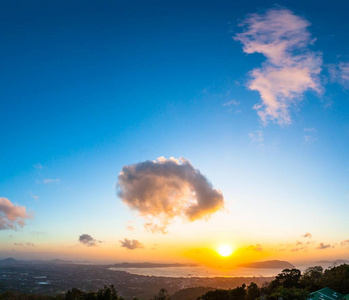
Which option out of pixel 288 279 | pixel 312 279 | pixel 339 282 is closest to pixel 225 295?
pixel 288 279

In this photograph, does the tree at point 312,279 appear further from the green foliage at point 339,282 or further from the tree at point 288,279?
the green foliage at point 339,282

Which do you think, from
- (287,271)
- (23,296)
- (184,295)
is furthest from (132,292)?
(287,271)

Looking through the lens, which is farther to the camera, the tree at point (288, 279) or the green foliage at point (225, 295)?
the tree at point (288, 279)

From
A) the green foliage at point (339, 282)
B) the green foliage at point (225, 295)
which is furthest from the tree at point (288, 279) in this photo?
the green foliage at point (225, 295)

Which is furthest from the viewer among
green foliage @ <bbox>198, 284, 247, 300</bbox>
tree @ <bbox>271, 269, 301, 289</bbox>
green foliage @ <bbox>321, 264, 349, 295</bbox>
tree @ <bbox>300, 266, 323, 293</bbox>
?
tree @ <bbox>271, 269, 301, 289</bbox>

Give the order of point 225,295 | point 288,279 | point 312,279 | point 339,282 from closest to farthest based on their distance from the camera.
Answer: point 339,282 < point 225,295 < point 288,279 < point 312,279

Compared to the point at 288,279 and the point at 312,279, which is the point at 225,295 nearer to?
the point at 288,279

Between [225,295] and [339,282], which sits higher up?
[339,282]

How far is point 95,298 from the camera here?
35.6 metres

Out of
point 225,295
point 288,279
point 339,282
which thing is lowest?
point 225,295

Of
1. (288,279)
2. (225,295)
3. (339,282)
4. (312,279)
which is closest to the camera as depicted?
(339,282)

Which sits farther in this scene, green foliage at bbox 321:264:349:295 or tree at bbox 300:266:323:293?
tree at bbox 300:266:323:293

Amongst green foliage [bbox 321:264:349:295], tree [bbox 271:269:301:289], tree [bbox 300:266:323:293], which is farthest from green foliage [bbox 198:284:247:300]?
green foliage [bbox 321:264:349:295]

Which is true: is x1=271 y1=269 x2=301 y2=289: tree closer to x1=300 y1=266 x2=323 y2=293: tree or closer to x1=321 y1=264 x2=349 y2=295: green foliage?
x1=300 y1=266 x2=323 y2=293: tree
